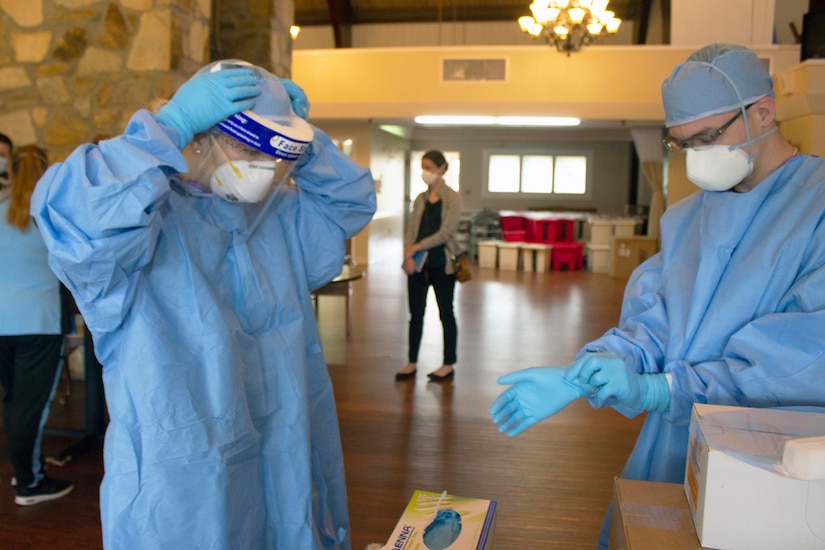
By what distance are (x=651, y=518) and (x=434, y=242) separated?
10.8 ft

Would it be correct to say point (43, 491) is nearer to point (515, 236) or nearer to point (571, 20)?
point (571, 20)

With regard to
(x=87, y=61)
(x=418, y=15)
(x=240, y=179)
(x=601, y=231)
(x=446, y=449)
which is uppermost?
(x=418, y=15)

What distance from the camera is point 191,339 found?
128cm

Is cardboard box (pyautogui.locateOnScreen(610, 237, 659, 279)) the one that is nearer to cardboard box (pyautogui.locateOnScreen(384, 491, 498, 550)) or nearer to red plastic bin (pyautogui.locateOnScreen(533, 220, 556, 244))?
red plastic bin (pyautogui.locateOnScreen(533, 220, 556, 244))

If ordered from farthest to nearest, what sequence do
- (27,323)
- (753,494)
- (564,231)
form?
(564,231) → (27,323) → (753,494)

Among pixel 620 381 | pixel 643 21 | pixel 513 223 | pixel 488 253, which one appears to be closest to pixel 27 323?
pixel 620 381

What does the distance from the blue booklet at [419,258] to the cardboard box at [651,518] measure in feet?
10.4

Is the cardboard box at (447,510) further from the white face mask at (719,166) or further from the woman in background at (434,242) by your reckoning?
the woman in background at (434,242)

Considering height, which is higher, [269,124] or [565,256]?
[269,124]

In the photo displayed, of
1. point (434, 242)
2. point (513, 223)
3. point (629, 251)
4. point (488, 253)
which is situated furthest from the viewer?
point (513, 223)

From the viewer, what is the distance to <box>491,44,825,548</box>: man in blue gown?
120 cm

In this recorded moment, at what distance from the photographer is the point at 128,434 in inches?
47.9

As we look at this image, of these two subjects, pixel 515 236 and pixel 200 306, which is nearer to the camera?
pixel 200 306

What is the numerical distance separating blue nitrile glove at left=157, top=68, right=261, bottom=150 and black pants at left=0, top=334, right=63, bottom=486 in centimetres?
184
